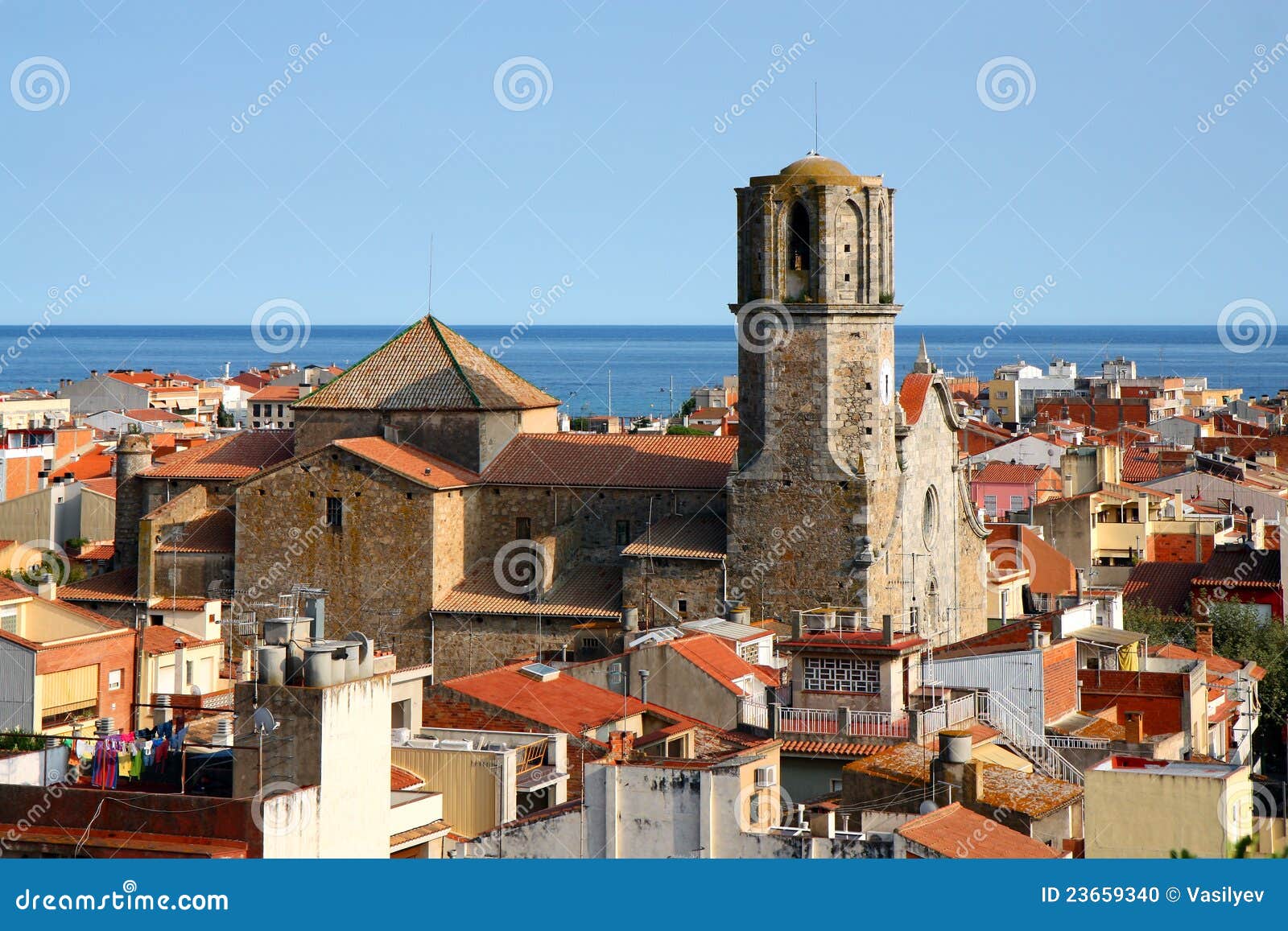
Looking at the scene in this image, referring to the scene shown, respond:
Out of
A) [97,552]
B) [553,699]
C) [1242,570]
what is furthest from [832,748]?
[97,552]

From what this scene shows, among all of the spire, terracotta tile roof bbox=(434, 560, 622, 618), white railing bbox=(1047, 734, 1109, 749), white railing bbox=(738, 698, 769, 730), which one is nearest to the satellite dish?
white railing bbox=(738, 698, 769, 730)

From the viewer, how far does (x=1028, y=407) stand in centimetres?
9806

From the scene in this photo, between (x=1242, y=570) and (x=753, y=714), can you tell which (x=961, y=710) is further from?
(x=1242, y=570)

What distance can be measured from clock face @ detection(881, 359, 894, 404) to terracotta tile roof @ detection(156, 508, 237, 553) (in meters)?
12.2

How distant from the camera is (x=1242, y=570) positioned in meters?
44.0

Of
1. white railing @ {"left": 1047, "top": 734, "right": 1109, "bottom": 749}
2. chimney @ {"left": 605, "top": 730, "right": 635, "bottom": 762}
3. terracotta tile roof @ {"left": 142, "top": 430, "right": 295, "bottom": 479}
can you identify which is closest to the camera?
chimney @ {"left": 605, "top": 730, "right": 635, "bottom": 762}

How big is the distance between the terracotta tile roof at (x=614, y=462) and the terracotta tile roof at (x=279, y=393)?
174ft

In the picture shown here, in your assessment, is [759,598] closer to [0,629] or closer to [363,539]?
[363,539]

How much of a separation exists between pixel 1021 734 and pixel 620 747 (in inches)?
212

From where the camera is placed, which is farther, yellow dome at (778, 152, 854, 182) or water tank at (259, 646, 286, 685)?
yellow dome at (778, 152, 854, 182)

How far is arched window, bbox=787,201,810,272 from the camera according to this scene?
122ft

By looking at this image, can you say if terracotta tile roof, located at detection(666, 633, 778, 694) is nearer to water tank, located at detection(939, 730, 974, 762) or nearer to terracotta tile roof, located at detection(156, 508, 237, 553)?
water tank, located at detection(939, 730, 974, 762)

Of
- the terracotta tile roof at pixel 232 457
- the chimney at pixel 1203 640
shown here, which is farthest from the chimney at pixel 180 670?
the chimney at pixel 1203 640

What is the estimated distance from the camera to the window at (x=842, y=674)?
924 inches
